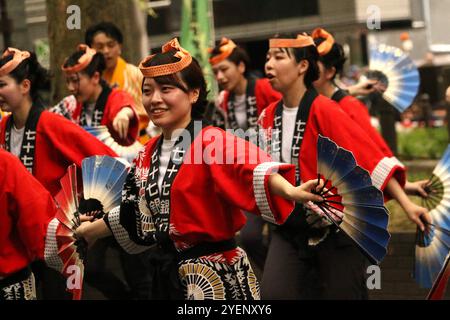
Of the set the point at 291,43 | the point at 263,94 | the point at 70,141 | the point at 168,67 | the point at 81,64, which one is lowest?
the point at 263,94

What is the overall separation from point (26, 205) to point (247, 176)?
3.91ft

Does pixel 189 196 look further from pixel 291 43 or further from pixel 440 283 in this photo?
pixel 291 43

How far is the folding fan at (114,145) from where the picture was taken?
6598 millimetres

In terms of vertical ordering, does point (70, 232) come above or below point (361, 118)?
below

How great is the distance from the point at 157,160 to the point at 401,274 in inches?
115


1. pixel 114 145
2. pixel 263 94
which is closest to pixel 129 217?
pixel 114 145

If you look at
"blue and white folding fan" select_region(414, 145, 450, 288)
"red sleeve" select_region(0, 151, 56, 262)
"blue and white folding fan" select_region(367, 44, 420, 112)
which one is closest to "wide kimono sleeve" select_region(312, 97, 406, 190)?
"blue and white folding fan" select_region(414, 145, 450, 288)

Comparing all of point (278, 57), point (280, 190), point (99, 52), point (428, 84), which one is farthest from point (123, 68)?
point (428, 84)

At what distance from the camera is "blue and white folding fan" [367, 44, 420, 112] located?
7.56 meters

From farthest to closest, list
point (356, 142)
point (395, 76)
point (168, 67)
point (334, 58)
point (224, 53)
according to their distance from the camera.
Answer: point (224, 53)
point (395, 76)
point (334, 58)
point (356, 142)
point (168, 67)

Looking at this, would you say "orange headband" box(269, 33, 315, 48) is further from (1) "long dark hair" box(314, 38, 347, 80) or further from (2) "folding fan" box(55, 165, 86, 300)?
(2) "folding fan" box(55, 165, 86, 300)

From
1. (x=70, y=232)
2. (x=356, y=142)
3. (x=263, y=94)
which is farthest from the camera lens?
(x=263, y=94)

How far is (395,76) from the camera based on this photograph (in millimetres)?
7562

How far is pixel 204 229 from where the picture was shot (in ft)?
15.1
